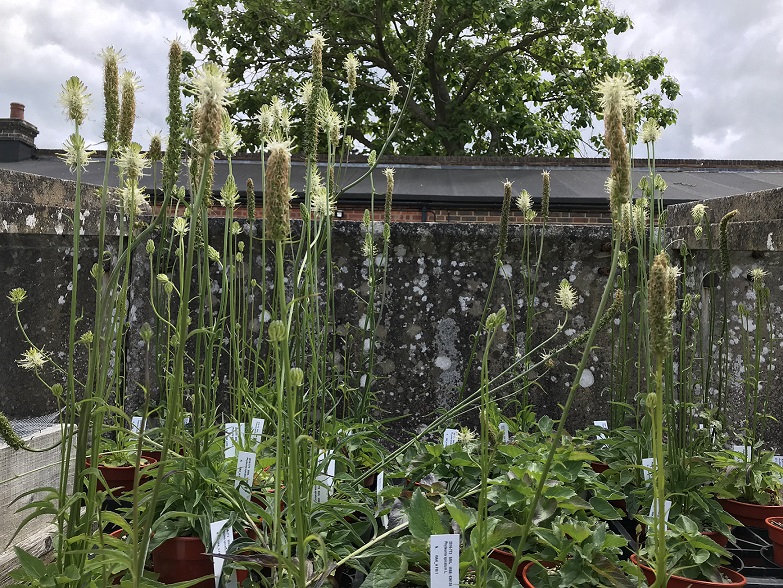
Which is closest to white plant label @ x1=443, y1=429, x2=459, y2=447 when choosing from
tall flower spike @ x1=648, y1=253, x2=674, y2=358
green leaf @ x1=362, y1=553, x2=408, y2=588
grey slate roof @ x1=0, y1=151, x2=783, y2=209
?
green leaf @ x1=362, y1=553, x2=408, y2=588

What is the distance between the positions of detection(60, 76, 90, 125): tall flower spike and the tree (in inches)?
397

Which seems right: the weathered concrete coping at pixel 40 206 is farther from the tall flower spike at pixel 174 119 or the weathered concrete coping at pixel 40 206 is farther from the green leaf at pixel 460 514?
the green leaf at pixel 460 514

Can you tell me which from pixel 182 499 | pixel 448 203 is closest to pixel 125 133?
pixel 182 499

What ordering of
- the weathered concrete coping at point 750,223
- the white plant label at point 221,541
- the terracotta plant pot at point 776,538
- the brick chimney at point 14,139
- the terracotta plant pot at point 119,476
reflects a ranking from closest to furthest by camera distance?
the white plant label at point 221,541
the terracotta plant pot at point 776,538
the terracotta plant pot at point 119,476
the weathered concrete coping at point 750,223
the brick chimney at point 14,139

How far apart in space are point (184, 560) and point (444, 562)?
561 mm

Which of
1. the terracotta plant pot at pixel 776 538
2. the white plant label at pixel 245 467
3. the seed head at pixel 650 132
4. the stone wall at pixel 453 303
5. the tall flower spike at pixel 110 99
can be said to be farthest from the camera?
the stone wall at pixel 453 303

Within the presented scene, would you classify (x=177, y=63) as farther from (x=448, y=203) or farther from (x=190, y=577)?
(x=448, y=203)

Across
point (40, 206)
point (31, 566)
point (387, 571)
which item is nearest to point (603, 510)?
point (387, 571)

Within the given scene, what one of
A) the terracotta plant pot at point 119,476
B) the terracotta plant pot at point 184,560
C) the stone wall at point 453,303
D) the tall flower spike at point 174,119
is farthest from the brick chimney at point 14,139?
the tall flower spike at point 174,119

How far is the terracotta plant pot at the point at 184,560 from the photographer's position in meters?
1.36

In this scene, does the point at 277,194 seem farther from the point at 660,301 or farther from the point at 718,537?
the point at 718,537

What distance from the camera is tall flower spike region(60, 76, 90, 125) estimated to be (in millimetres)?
1093

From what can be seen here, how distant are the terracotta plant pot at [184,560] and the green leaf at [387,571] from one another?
0.35m

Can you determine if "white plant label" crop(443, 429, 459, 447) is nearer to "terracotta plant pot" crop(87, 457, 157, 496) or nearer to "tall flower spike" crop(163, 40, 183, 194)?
"terracotta plant pot" crop(87, 457, 157, 496)
